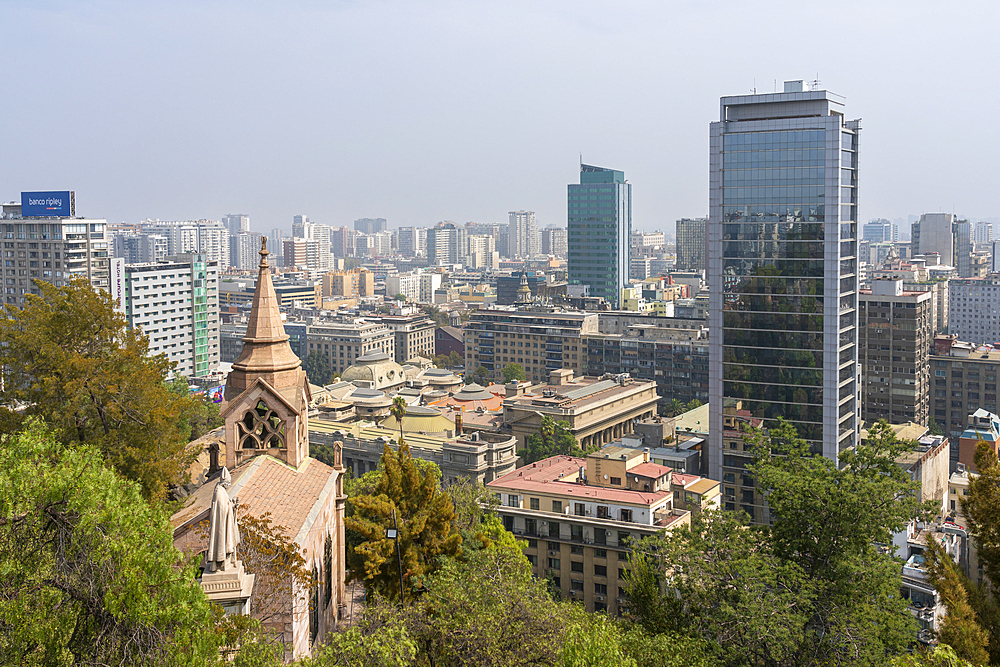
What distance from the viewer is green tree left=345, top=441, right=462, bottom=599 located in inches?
1335

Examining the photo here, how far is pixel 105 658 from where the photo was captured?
17.4m

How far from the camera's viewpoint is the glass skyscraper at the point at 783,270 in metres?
75.7

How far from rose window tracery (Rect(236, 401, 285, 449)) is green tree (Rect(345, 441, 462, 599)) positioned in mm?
4431

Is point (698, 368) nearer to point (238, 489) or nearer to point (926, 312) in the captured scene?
point (926, 312)

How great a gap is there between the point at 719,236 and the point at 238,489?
6034cm

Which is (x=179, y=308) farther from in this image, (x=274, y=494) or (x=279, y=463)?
(x=274, y=494)

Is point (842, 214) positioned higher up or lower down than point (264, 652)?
higher up

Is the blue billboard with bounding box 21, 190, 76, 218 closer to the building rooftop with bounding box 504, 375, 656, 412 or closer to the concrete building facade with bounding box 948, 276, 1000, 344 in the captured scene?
the building rooftop with bounding box 504, 375, 656, 412

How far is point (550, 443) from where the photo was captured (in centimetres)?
9681

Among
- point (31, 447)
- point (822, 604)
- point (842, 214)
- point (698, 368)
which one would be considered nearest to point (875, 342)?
point (698, 368)

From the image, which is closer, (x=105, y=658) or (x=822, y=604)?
(x=105, y=658)

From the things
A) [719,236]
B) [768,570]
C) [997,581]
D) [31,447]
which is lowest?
[768,570]

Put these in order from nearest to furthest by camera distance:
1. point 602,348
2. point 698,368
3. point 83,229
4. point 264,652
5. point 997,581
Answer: point 264,652
point 997,581
point 83,229
point 698,368
point 602,348

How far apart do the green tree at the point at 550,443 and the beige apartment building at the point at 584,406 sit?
6.59 ft
